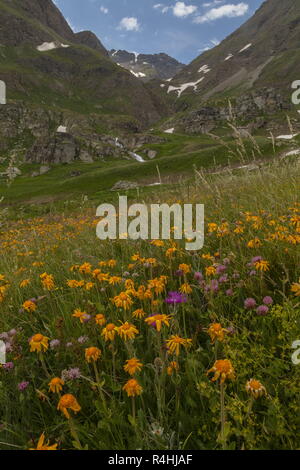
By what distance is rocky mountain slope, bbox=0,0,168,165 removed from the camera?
121 meters

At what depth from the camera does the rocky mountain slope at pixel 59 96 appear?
12138 cm

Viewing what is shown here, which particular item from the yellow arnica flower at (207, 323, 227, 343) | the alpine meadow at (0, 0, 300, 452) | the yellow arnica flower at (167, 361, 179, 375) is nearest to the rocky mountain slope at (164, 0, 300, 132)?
the alpine meadow at (0, 0, 300, 452)

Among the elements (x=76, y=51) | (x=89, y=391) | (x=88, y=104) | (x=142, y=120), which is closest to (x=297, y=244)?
(x=89, y=391)

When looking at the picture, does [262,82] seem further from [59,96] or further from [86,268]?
[86,268]

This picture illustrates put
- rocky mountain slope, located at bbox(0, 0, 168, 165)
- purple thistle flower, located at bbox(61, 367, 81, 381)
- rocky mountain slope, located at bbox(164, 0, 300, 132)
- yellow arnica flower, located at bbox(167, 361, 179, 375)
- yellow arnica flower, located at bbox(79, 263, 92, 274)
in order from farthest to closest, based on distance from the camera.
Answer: rocky mountain slope, located at bbox(164, 0, 300, 132) → rocky mountain slope, located at bbox(0, 0, 168, 165) → yellow arnica flower, located at bbox(79, 263, 92, 274) → purple thistle flower, located at bbox(61, 367, 81, 381) → yellow arnica flower, located at bbox(167, 361, 179, 375)

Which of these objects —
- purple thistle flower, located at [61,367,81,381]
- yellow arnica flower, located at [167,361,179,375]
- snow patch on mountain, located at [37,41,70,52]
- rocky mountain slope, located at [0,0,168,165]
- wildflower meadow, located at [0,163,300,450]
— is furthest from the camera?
snow patch on mountain, located at [37,41,70,52]

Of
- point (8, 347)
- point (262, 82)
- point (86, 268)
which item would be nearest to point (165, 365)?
point (8, 347)

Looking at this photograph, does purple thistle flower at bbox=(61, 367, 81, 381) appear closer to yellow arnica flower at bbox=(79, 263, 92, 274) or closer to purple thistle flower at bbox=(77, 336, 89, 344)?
purple thistle flower at bbox=(77, 336, 89, 344)

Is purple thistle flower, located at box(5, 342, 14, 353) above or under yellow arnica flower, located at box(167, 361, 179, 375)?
under

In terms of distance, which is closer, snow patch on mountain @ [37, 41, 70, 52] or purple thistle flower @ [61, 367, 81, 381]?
purple thistle flower @ [61, 367, 81, 381]

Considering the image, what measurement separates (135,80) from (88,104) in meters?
46.9

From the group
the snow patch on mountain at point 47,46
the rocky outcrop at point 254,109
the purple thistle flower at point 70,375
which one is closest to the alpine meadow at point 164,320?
the purple thistle flower at point 70,375

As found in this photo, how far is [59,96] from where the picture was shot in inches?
6481
